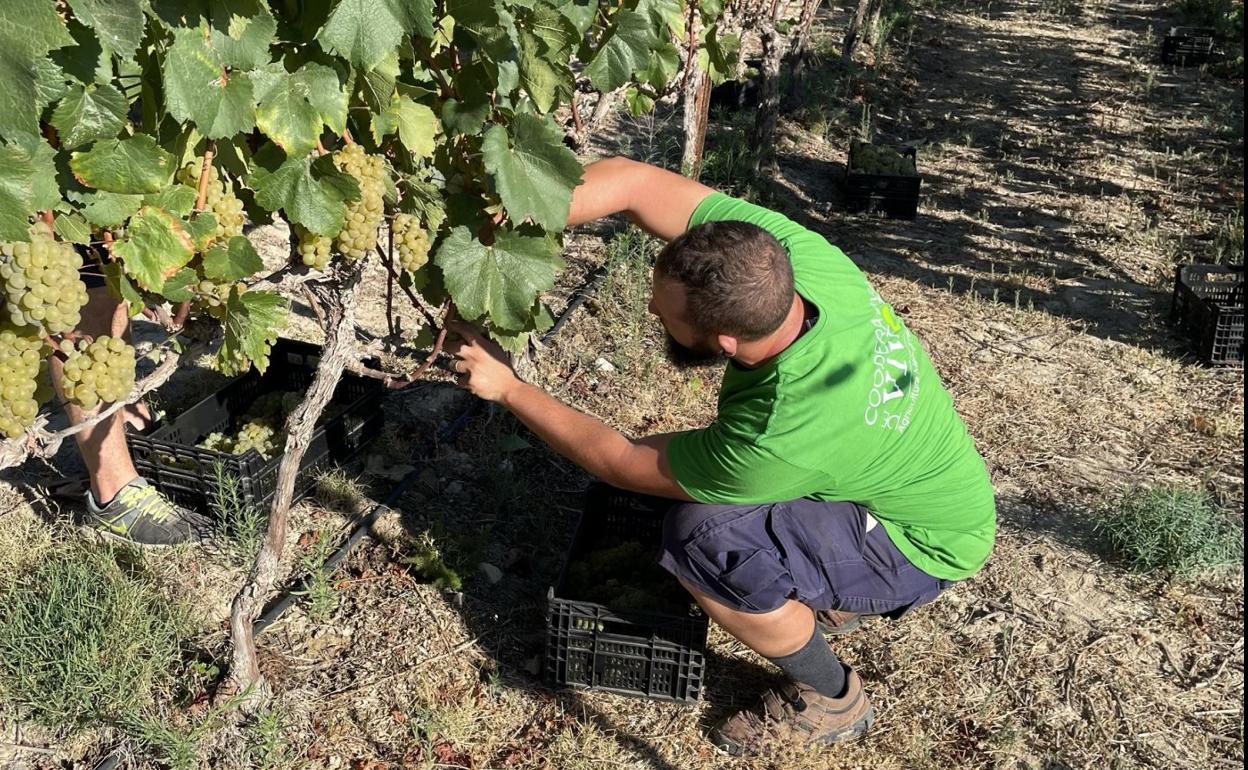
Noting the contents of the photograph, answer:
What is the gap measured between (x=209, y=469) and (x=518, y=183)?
172 centimetres

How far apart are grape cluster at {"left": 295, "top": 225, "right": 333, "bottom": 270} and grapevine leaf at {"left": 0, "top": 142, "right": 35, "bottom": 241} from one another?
22.0 inches

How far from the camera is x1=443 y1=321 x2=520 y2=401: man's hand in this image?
2721 millimetres

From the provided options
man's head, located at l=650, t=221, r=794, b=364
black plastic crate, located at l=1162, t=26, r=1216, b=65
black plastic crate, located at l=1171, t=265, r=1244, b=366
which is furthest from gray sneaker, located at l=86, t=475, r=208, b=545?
black plastic crate, located at l=1162, t=26, r=1216, b=65

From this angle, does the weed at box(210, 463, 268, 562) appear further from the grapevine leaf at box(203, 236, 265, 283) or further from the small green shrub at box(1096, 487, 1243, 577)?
the small green shrub at box(1096, 487, 1243, 577)

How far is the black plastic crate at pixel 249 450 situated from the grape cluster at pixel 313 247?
126 centimetres

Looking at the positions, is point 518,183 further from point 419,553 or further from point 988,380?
point 988,380

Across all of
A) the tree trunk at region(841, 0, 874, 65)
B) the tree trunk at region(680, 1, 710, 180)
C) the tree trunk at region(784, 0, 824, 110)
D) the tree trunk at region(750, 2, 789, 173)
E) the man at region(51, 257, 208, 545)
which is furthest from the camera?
the tree trunk at region(841, 0, 874, 65)

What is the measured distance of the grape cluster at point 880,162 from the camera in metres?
6.77

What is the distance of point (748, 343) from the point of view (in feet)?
8.61

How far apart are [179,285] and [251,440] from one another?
1642mm

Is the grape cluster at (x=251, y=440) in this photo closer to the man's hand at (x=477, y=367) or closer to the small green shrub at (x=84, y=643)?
the small green shrub at (x=84, y=643)

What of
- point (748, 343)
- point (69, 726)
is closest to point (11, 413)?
point (69, 726)

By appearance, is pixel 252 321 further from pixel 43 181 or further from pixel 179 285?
pixel 43 181

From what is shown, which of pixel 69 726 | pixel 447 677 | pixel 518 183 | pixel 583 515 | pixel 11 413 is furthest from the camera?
pixel 583 515
